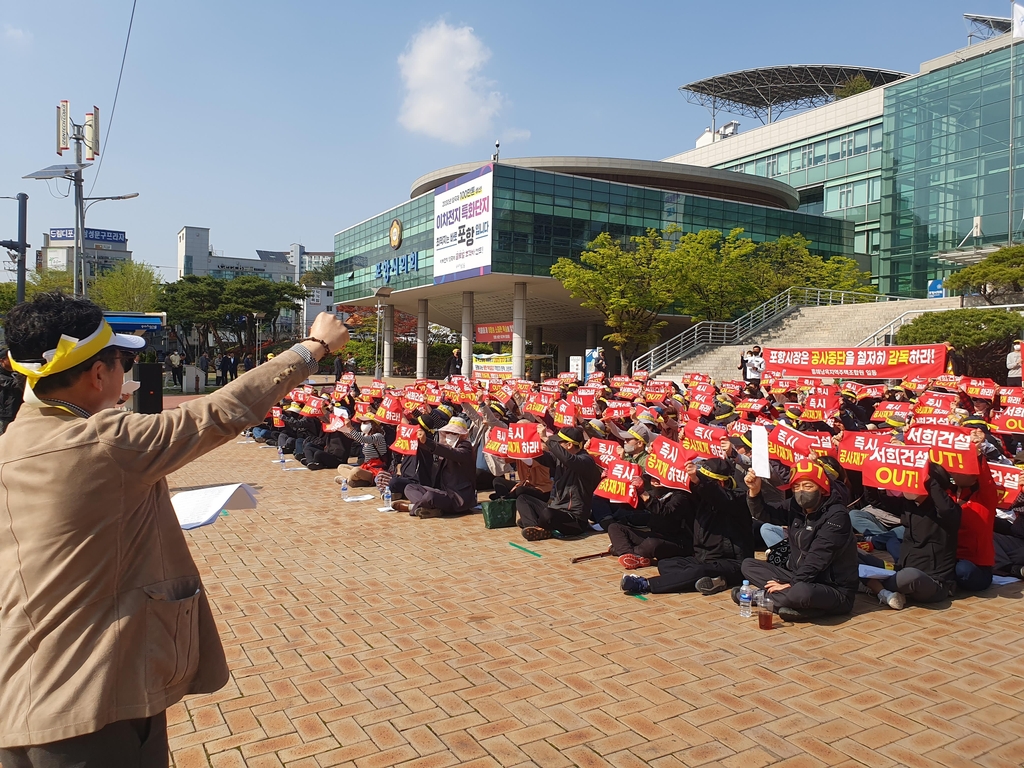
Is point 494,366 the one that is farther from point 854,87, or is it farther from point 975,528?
point 854,87

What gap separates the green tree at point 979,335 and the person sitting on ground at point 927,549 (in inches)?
602

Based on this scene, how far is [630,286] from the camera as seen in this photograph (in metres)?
31.8

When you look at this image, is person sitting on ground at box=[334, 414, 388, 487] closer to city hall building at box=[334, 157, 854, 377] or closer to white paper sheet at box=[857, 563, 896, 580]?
white paper sheet at box=[857, 563, 896, 580]

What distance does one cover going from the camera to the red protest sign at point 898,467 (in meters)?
5.87

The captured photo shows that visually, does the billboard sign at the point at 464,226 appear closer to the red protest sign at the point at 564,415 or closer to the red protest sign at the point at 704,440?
the red protest sign at the point at 564,415

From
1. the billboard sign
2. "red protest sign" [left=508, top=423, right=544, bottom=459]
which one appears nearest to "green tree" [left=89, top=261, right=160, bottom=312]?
the billboard sign

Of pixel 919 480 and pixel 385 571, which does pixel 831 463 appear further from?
pixel 385 571

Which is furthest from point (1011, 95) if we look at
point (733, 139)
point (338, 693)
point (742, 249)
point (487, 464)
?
point (338, 693)

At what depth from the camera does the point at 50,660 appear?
1.83 m

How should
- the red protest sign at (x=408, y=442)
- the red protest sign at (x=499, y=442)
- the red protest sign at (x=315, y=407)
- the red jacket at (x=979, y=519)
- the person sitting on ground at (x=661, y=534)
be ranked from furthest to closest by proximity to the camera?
the red protest sign at (x=315, y=407) < the red protest sign at (x=408, y=442) < the red protest sign at (x=499, y=442) < the person sitting on ground at (x=661, y=534) < the red jacket at (x=979, y=519)

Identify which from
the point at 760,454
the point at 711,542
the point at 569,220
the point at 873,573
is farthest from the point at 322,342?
the point at 569,220

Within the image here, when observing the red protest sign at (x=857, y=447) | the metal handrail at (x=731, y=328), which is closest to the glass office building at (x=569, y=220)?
the metal handrail at (x=731, y=328)

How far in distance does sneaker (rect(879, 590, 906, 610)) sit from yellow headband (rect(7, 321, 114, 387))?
19.8 feet

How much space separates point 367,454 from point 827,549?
7.55 metres
